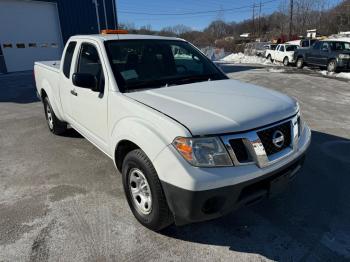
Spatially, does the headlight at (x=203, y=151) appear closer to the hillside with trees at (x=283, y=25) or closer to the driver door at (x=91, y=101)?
the driver door at (x=91, y=101)

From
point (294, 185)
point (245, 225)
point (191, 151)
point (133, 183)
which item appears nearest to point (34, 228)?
point (133, 183)

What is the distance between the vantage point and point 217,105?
2.68 m

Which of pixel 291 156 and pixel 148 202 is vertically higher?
pixel 291 156

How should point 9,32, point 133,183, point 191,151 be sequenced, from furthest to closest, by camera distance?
point 9,32 → point 133,183 → point 191,151

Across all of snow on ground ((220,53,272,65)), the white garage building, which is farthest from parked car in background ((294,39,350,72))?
the white garage building

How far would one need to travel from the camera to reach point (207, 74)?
381 cm

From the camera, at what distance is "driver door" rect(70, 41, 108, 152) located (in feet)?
10.9

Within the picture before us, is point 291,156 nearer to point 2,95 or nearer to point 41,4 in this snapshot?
point 2,95

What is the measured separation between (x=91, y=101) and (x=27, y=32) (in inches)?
684

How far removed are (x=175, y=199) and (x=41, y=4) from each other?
19778 mm

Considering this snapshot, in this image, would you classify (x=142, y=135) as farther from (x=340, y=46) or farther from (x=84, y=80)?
(x=340, y=46)

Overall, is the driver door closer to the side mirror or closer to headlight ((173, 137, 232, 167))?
the side mirror

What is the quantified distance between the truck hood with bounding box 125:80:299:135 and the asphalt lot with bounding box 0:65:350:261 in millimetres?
1098

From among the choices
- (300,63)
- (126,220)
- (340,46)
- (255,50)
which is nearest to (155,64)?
(126,220)
